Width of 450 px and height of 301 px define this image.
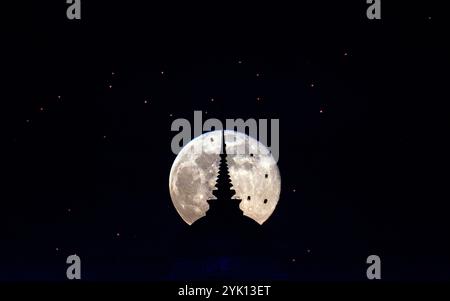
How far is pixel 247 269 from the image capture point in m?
51.3
